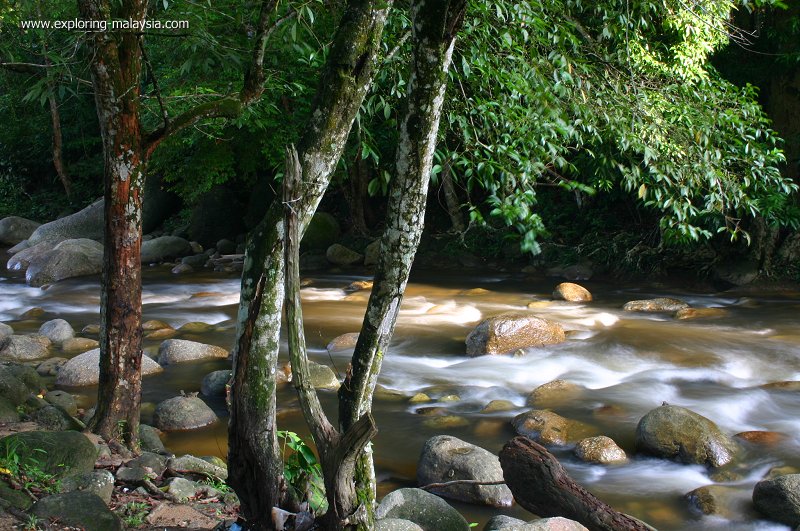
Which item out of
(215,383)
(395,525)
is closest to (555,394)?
(215,383)

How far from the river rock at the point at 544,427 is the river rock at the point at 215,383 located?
3.05 meters

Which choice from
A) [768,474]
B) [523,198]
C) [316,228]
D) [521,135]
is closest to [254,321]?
[523,198]

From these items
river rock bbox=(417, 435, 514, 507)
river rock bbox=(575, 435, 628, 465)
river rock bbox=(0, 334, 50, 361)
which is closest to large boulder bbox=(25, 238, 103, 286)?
river rock bbox=(0, 334, 50, 361)

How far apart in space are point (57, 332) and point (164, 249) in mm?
9192

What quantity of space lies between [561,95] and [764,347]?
6.18m

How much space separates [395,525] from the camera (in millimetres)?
3949

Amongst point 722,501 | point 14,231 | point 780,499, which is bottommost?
point 722,501

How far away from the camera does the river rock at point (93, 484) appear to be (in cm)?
438

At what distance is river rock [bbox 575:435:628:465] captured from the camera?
618 cm

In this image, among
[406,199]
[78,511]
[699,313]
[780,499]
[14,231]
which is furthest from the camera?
[14,231]

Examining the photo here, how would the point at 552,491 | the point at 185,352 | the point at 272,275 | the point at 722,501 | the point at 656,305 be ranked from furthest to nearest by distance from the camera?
the point at 656,305, the point at 185,352, the point at 722,501, the point at 552,491, the point at 272,275

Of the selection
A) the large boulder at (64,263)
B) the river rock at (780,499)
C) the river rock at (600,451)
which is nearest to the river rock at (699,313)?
the river rock at (600,451)

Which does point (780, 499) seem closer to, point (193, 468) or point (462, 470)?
point (462, 470)

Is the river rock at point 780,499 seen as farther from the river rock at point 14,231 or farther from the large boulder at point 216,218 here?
the river rock at point 14,231
